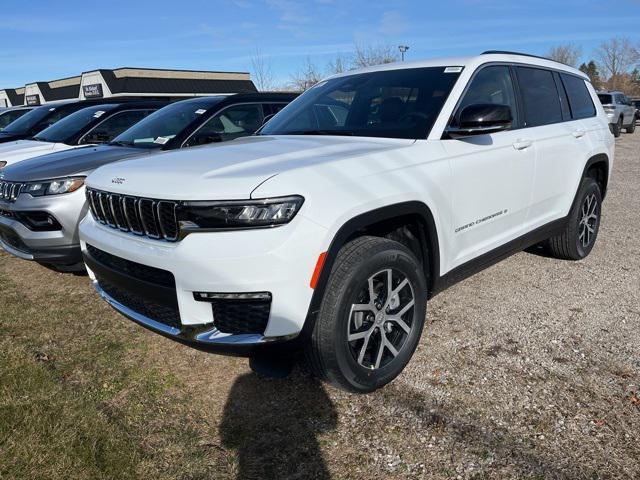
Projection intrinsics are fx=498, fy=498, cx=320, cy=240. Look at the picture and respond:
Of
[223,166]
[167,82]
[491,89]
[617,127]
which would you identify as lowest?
[617,127]

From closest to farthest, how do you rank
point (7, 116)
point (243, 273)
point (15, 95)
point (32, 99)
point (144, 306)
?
point (243, 273), point (144, 306), point (7, 116), point (32, 99), point (15, 95)

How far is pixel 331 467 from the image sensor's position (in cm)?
230

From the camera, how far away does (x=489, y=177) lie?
339cm

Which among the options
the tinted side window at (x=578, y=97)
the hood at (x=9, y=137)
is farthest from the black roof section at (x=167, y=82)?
the tinted side window at (x=578, y=97)

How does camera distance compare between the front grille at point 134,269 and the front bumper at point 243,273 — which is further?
the front grille at point 134,269

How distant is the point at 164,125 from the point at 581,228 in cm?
459

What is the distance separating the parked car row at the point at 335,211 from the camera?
2299 mm

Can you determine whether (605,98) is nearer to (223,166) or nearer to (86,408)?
(223,166)

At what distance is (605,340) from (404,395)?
155 cm

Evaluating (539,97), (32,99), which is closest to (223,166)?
(539,97)

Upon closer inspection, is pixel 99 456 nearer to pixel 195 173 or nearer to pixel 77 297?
pixel 195 173

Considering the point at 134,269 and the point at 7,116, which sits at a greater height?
the point at 7,116

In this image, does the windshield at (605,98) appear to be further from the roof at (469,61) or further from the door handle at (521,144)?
the door handle at (521,144)

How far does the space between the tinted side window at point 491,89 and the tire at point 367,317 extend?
117 cm
